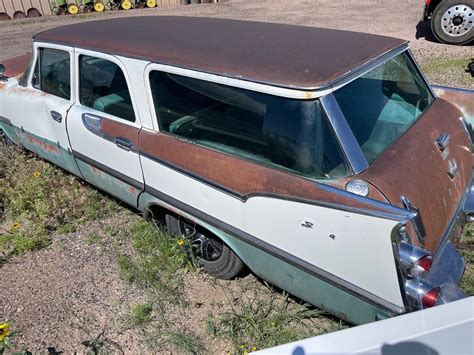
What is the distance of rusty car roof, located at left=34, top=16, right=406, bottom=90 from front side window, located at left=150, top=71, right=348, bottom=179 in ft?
0.38

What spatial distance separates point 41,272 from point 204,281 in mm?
1336

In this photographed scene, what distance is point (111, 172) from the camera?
342 centimetres

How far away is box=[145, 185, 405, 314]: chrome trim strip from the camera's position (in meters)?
2.18

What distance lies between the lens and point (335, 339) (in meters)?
1.62

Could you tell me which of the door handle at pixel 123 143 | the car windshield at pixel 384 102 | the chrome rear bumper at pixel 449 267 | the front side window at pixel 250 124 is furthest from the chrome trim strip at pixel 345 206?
the door handle at pixel 123 143

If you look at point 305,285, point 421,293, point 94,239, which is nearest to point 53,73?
point 94,239

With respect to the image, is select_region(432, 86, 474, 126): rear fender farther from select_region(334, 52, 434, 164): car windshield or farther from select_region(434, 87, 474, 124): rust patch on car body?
select_region(334, 52, 434, 164): car windshield

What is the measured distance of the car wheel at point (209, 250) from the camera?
10.0ft

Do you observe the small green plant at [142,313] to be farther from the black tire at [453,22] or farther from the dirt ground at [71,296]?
the black tire at [453,22]

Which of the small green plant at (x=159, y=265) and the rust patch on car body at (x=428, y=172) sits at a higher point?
the rust patch on car body at (x=428, y=172)

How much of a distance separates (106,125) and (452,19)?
7.70 metres

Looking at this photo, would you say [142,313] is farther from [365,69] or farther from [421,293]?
[365,69]

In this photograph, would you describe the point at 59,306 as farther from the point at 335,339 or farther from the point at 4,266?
the point at 335,339

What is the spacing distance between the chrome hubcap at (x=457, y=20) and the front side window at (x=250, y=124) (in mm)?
7403
